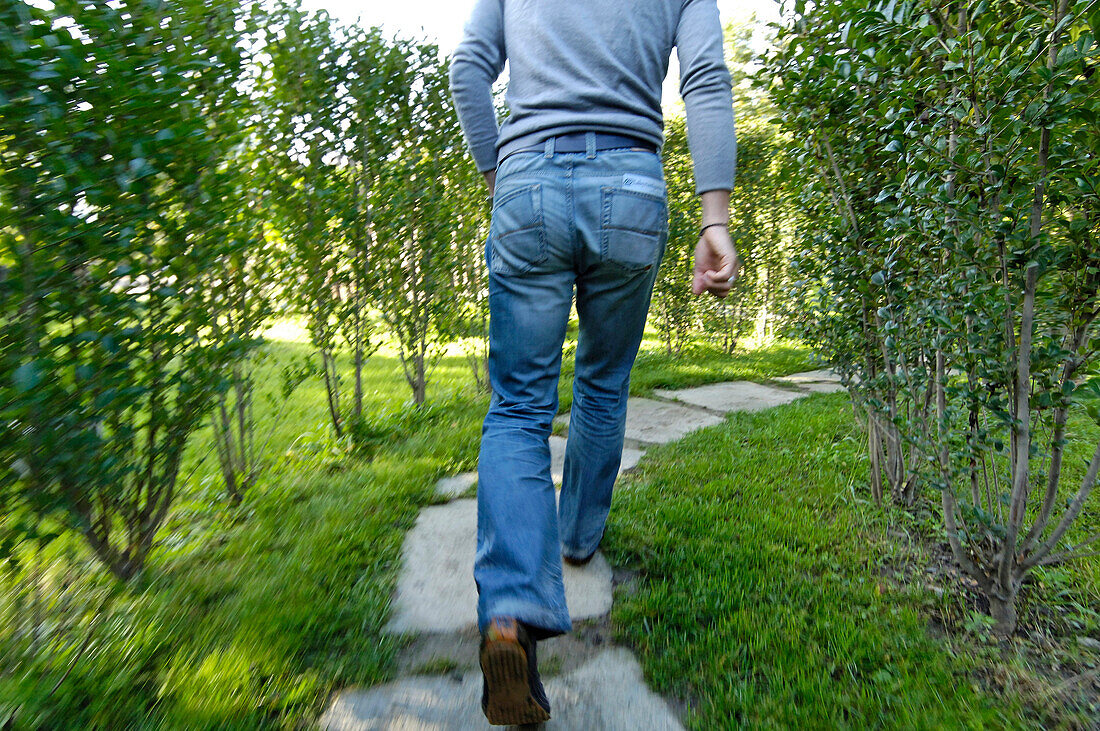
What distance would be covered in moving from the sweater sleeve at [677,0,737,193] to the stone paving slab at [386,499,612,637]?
1.19 m

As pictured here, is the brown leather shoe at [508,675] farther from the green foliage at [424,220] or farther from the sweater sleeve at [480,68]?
the green foliage at [424,220]

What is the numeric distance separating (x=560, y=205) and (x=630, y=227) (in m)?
0.17

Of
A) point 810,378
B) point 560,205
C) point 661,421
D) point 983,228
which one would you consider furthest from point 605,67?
point 810,378

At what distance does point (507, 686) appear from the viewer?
129 centimetres

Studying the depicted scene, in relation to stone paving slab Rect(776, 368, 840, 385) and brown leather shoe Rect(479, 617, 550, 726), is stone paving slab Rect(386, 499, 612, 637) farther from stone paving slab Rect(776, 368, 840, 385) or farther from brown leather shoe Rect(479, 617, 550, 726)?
stone paving slab Rect(776, 368, 840, 385)

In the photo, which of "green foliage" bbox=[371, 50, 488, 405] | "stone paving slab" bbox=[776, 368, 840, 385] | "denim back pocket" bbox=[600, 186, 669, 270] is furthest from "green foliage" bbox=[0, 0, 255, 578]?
"stone paving slab" bbox=[776, 368, 840, 385]

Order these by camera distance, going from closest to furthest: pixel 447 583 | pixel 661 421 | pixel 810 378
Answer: pixel 447 583, pixel 661 421, pixel 810 378

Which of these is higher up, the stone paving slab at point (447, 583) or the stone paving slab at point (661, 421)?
the stone paving slab at point (447, 583)

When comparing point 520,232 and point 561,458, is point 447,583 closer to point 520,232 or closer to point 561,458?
point 520,232

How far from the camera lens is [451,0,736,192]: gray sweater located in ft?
5.14

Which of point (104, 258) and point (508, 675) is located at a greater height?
point (104, 258)

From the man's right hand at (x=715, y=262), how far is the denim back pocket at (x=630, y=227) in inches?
4.7

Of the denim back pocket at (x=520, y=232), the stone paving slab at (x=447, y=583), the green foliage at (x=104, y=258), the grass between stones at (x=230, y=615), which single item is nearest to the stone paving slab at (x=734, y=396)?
the grass between stones at (x=230, y=615)

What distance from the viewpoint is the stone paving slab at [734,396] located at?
15.8ft
